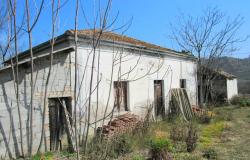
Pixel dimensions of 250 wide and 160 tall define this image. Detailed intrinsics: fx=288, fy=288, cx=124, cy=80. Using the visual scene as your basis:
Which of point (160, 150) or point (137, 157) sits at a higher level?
point (160, 150)

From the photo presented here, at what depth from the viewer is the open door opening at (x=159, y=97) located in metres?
13.7

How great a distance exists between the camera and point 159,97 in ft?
45.7

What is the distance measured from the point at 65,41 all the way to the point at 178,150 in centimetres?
469

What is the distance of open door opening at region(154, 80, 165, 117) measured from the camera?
13.7m

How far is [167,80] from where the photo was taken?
47.7 ft

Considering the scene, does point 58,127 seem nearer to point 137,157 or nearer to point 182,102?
point 137,157

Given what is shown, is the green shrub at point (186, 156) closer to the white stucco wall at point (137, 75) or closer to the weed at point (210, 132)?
the weed at point (210, 132)

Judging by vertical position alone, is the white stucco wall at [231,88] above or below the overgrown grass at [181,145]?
above

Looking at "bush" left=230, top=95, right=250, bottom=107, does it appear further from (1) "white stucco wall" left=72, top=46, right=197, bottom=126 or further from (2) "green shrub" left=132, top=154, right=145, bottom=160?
(2) "green shrub" left=132, top=154, right=145, bottom=160

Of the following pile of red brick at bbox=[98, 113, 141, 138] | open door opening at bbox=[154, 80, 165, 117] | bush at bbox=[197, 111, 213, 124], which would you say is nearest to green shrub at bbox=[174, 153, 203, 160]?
pile of red brick at bbox=[98, 113, 141, 138]

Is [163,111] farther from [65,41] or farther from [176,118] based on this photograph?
[65,41]

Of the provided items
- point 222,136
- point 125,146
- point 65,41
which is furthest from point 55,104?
point 222,136

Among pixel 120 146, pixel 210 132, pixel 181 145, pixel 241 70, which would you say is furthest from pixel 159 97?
pixel 241 70

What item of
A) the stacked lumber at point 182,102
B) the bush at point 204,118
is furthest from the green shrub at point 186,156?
the stacked lumber at point 182,102
